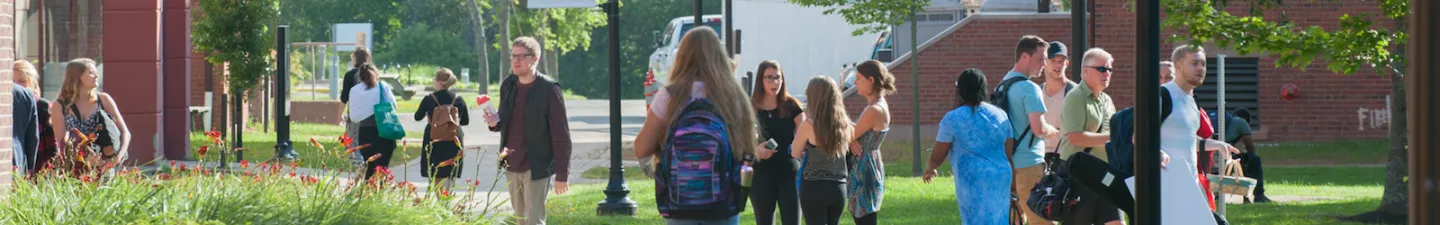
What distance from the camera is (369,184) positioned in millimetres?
6828

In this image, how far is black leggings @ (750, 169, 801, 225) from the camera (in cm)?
811

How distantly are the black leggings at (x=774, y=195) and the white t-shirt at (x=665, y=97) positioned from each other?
2.10 m

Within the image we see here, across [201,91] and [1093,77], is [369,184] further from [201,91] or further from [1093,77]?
[201,91]

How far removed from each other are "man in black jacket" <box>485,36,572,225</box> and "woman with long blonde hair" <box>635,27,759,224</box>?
2.56m

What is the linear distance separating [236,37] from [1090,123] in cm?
1491

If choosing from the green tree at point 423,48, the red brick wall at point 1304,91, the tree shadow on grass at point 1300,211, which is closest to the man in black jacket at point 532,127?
the tree shadow on grass at point 1300,211

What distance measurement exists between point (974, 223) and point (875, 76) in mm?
829

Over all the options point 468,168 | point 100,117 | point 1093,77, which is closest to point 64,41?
point 468,168

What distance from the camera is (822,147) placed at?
7895 mm

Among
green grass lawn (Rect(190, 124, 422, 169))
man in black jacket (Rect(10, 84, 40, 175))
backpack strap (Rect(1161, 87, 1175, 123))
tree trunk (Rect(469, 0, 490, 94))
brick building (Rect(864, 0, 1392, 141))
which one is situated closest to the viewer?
backpack strap (Rect(1161, 87, 1175, 123))

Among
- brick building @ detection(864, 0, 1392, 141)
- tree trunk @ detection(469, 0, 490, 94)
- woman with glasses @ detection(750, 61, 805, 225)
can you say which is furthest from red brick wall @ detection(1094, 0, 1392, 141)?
tree trunk @ detection(469, 0, 490, 94)

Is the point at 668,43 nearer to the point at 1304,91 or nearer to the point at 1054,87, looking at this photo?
the point at 1304,91

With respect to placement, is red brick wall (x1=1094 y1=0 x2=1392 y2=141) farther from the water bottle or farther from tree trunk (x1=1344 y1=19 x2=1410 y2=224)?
the water bottle

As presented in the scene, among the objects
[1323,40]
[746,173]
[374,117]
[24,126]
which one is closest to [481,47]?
[374,117]
